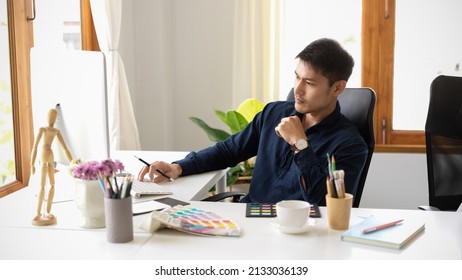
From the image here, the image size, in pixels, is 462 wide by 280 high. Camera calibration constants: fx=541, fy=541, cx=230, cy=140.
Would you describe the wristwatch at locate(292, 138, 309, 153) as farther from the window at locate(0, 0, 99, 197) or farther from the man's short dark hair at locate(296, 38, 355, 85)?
the window at locate(0, 0, 99, 197)

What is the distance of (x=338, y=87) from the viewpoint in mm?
2006

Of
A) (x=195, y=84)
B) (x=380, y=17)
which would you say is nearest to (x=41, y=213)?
(x=195, y=84)

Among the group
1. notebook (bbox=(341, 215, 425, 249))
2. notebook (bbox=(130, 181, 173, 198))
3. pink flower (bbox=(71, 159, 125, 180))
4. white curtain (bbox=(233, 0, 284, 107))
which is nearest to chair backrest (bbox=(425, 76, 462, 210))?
notebook (bbox=(341, 215, 425, 249))

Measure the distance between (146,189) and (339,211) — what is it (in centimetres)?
67

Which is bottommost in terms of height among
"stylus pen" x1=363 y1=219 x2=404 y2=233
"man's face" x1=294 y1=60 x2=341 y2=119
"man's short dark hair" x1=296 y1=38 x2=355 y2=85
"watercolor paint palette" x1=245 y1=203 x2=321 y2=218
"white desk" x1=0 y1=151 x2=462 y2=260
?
"white desk" x1=0 y1=151 x2=462 y2=260

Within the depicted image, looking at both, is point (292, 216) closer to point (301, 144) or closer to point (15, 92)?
point (301, 144)

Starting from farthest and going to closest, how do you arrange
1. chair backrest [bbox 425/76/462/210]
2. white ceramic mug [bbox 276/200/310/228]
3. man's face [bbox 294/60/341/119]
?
chair backrest [bbox 425/76/462/210] < man's face [bbox 294/60/341/119] < white ceramic mug [bbox 276/200/310/228]

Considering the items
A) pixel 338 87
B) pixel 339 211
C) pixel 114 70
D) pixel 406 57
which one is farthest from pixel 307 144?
pixel 406 57

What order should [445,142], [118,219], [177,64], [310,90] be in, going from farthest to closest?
[177,64]
[445,142]
[310,90]
[118,219]

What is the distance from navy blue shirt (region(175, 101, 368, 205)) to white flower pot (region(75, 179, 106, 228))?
2.15 feet

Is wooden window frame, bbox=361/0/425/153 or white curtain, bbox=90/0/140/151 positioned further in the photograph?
wooden window frame, bbox=361/0/425/153

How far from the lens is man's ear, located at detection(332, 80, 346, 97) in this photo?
2.00 metres

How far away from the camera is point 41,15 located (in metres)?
2.89

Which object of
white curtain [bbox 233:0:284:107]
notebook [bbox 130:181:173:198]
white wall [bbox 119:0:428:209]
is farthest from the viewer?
white wall [bbox 119:0:428:209]
